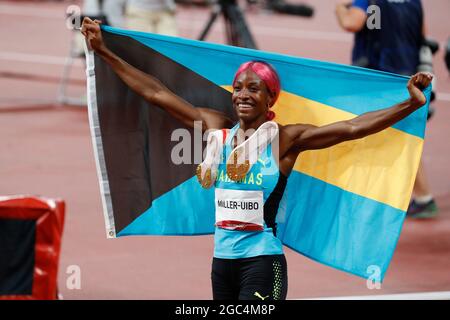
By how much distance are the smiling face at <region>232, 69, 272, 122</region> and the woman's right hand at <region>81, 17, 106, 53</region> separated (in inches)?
37.7

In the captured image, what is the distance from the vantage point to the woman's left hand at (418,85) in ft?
18.4

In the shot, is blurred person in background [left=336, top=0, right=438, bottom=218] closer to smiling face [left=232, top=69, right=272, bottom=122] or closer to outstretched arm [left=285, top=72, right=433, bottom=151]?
outstretched arm [left=285, top=72, right=433, bottom=151]

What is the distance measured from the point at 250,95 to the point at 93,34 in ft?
3.55

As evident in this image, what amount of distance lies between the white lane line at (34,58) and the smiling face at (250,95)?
39.1 ft

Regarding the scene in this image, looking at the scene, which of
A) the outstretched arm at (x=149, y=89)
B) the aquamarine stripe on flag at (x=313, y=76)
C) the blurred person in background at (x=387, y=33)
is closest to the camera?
the outstretched arm at (x=149, y=89)

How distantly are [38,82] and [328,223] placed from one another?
33.0 ft

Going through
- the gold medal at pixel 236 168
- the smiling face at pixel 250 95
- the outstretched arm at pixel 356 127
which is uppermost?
the smiling face at pixel 250 95

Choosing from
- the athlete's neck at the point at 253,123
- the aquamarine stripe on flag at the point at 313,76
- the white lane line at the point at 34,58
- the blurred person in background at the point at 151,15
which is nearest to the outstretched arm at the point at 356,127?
the athlete's neck at the point at 253,123

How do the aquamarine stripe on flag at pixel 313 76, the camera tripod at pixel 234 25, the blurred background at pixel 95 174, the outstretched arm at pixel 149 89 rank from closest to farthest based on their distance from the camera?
the outstretched arm at pixel 149 89 < the aquamarine stripe on flag at pixel 313 76 < the blurred background at pixel 95 174 < the camera tripod at pixel 234 25

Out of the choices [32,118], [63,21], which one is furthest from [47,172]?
[63,21]

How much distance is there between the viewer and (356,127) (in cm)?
564

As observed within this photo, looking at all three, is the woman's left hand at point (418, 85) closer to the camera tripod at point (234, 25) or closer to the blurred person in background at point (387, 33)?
the blurred person in background at point (387, 33)

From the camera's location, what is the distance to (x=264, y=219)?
557 cm

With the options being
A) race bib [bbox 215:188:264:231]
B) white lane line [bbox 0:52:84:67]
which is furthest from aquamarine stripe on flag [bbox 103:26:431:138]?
white lane line [bbox 0:52:84:67]
